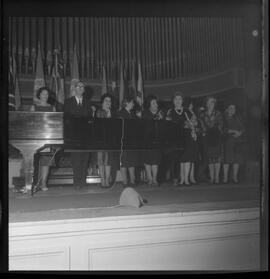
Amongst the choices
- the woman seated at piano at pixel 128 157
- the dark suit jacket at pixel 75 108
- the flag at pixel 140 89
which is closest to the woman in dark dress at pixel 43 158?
the dark suit jacket at pixel 75 108

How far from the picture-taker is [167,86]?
3.14 metres

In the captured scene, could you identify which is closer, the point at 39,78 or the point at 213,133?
the point at 39,78

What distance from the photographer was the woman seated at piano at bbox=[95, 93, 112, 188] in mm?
3111

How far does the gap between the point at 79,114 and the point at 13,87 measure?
1.74ft

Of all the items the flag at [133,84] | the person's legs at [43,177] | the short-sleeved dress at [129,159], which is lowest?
the person's legs at [43,177]

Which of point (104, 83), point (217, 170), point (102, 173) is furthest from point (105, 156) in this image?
point (217, 170)

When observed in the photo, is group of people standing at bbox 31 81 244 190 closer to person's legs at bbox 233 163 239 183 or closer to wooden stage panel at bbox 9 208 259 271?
person's legs at bbox 233 163 239 183

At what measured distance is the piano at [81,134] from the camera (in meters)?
3.03

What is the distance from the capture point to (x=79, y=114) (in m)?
3.09

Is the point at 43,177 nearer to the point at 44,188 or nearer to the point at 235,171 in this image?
the point at 44,188

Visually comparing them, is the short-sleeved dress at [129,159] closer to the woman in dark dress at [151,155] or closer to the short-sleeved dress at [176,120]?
the woman in dark dress at [151,155]

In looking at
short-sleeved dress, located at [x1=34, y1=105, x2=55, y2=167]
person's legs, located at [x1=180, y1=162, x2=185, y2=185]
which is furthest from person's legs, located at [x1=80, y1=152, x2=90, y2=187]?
person's legs, located at [x1=180, y1=162, x2=185, y2=185]

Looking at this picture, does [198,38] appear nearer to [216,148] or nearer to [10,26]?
[216,148]

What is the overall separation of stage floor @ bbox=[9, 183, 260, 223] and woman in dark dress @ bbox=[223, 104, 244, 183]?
14 centimetres
